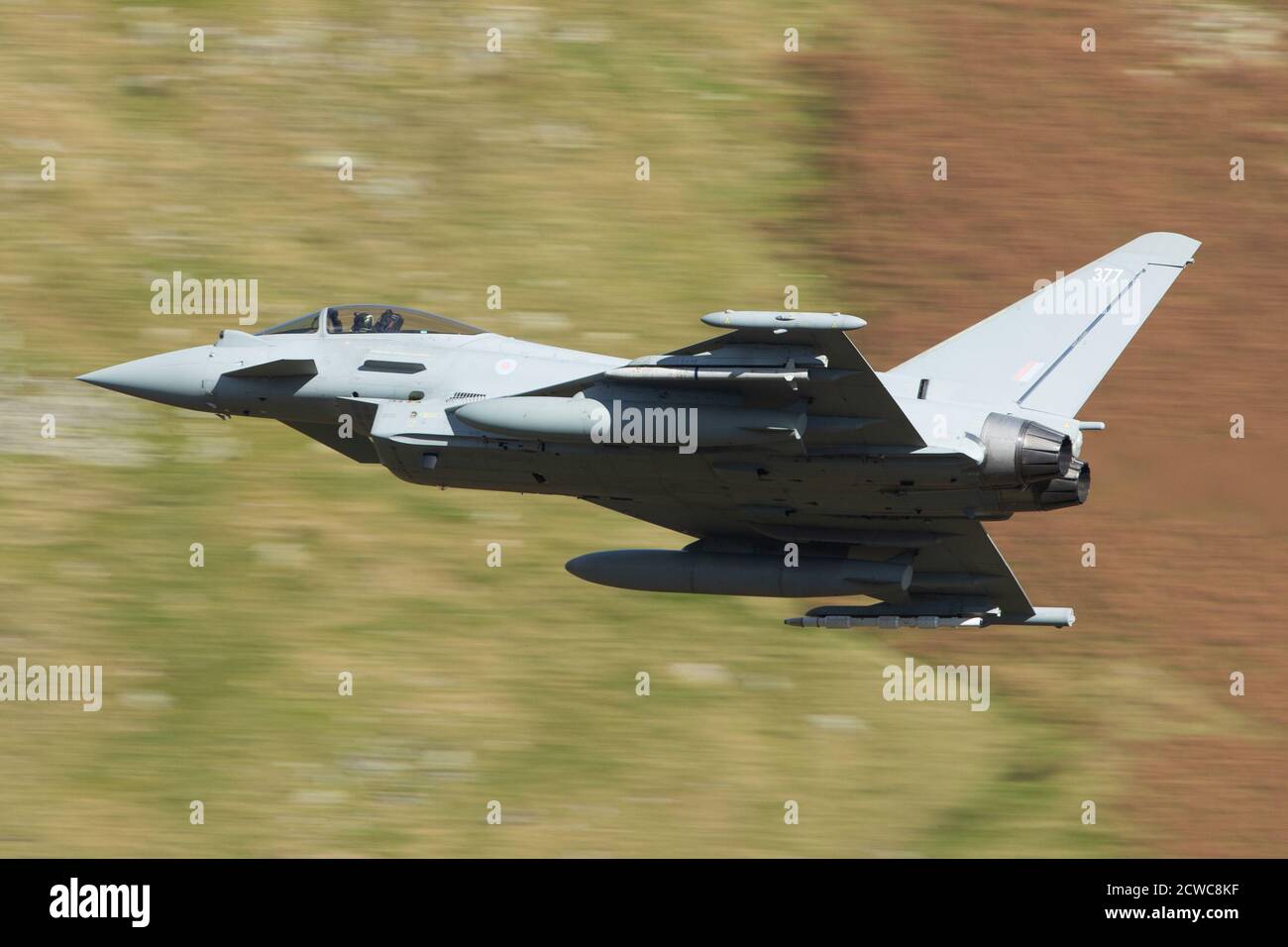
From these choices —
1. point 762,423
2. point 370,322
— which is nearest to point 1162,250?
point 762,423

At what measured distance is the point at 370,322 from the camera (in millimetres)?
22016

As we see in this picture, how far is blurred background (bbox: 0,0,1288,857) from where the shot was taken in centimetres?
2781

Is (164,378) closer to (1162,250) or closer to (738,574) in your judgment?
(738,574)

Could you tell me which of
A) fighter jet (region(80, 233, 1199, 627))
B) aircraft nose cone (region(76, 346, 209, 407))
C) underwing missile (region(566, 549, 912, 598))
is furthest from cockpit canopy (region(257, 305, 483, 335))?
underwing missile (region(566, 549, 912, 598))

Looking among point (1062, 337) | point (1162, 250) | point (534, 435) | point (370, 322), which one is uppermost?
point (1162, 250)

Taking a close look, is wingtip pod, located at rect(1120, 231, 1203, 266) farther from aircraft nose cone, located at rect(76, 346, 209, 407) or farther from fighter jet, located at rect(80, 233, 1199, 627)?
aircraft nose cone, located at rect(76, 346, 209, 407)

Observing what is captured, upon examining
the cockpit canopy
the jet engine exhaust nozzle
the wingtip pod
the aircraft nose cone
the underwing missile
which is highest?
the wingtip pod

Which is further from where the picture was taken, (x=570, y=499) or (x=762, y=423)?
(x=570, y=499)

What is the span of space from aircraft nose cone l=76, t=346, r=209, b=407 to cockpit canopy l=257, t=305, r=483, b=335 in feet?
3.66

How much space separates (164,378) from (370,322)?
290cm

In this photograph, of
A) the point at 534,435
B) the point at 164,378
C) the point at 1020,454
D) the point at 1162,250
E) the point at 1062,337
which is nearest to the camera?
the point at 1020,454

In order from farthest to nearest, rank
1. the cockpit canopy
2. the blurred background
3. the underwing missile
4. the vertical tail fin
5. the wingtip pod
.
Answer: the blurred background
the wingtip pod
the cockpit canopy
the underwing missile
the vertical tail fin

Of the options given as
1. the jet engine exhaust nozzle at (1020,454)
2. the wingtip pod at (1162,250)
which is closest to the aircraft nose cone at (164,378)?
the jet engine exhaust nozzle at (1020,454)

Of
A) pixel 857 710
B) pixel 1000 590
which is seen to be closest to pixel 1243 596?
pixel 857 710
